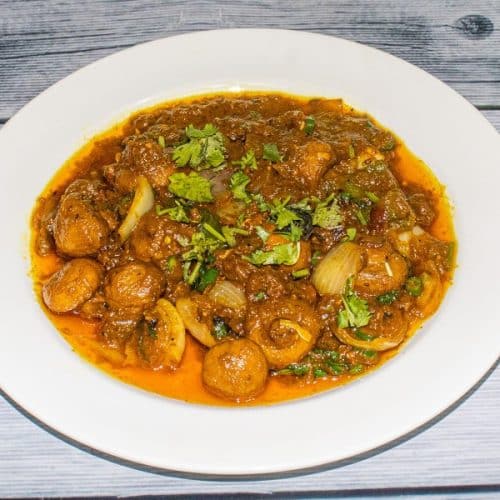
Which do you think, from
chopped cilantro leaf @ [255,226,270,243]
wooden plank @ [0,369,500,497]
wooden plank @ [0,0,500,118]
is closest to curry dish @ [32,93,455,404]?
chopped cilantro leaf @ [255,226,270,243]

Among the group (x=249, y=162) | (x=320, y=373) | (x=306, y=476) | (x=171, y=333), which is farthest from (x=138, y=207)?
(x=306, y=476)

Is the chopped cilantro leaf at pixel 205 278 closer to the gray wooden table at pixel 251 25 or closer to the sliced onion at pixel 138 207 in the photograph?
the sliced onion at pixel 138 207

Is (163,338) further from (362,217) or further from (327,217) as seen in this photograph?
(362,217)

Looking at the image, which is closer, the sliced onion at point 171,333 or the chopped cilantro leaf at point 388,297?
the sliced onion at point 171,333

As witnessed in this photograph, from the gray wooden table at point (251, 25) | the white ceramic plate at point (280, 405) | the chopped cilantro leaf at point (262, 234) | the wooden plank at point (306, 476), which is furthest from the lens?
the gray wooden table at point (251, 25)

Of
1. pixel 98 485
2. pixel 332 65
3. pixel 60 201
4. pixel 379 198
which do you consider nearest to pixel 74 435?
pixel 98 485

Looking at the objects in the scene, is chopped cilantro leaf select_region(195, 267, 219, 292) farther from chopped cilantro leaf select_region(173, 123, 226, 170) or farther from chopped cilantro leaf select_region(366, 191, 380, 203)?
chopped cilantro leaf select_region(366, 191, 380, 203)

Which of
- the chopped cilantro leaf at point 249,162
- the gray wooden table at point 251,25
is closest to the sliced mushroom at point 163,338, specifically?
the chopped cilantro leaf at point 249,162
